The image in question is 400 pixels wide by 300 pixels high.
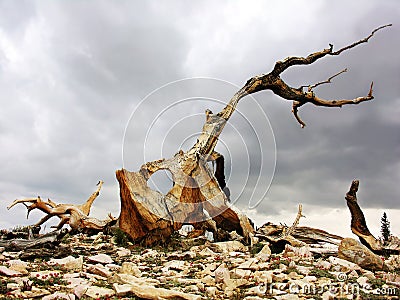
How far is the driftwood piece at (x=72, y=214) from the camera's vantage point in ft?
46.6

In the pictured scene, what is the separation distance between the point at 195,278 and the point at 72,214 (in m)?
8.15

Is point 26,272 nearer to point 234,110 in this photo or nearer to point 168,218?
point 168,218

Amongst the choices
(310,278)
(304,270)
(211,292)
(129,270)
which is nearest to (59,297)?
(129,270)

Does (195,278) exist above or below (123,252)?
below

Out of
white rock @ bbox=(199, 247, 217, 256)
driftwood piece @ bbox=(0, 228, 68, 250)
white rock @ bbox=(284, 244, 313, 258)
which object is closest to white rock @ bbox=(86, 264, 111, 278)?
white rock @ bbox=(199, 247, 217, 256)

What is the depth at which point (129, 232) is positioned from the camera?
41.0 ft

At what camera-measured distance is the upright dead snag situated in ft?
39.6

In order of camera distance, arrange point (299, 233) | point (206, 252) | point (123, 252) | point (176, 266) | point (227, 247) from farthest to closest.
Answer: point (299, 233), point (227, 247), point (123, 252), point (206, 252), point (176, 266)

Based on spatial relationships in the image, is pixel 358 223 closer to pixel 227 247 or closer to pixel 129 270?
pixel 227 247

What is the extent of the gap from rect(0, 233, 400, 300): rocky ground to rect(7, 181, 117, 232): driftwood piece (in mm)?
3495

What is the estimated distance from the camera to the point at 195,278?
25.9 ft

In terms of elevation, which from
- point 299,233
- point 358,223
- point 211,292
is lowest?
point 211,292

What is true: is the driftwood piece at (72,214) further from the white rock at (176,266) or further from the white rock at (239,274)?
the white rock at (239,274)

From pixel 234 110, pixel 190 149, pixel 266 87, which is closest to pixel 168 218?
pixel 190 149
